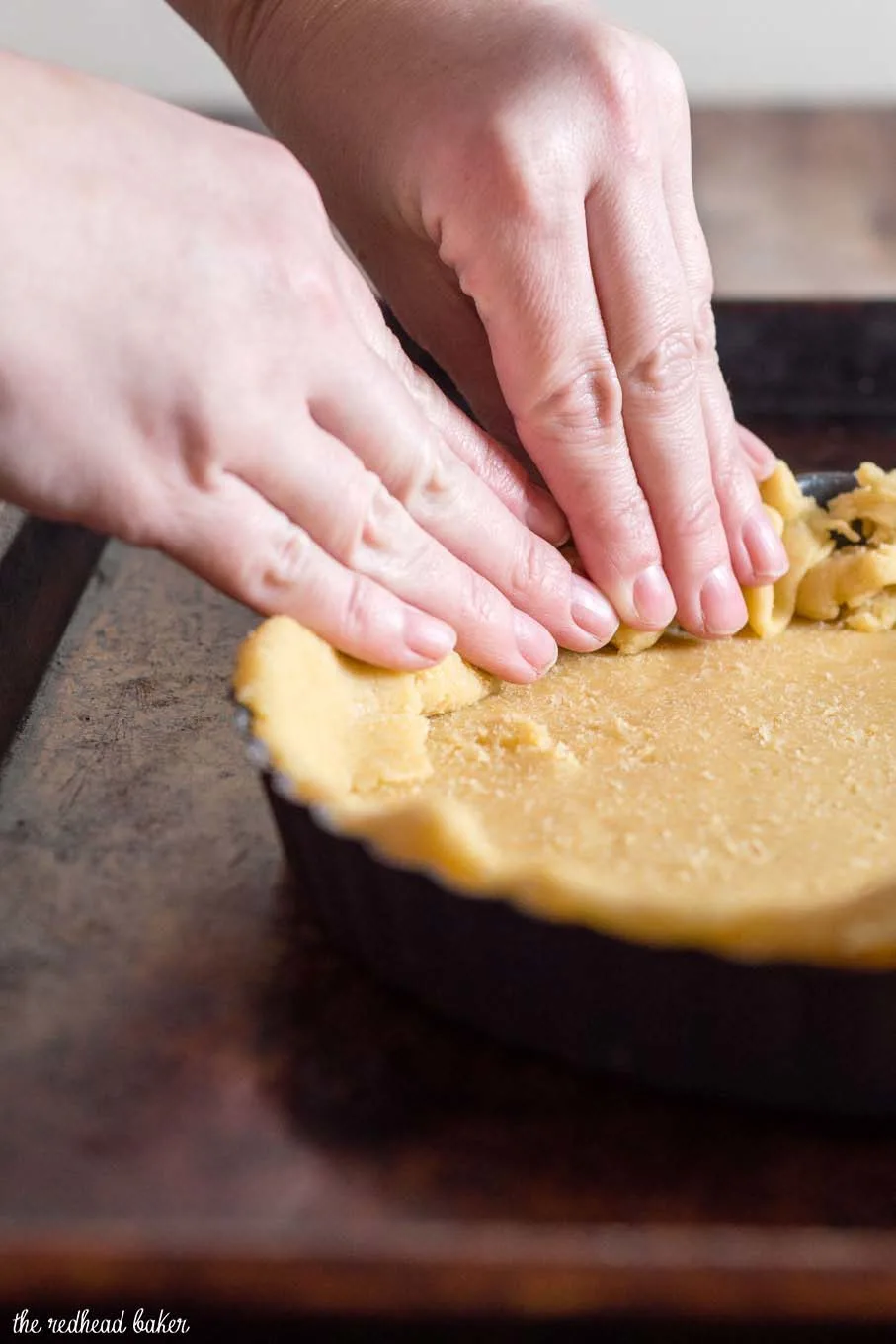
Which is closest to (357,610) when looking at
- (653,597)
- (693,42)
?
(653,597)

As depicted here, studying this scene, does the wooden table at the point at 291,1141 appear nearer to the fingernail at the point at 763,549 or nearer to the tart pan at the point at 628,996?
the tart pan at the point at 628,996

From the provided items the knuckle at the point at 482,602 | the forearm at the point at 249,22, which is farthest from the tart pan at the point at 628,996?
the forearm at the point at 249,22

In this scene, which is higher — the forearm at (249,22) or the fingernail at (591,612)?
the forearm at (249,22)

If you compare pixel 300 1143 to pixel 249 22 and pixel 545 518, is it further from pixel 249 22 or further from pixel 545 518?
pixel 249 22

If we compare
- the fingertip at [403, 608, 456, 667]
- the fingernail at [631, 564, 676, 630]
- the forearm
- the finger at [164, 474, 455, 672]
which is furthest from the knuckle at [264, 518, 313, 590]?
the forearm

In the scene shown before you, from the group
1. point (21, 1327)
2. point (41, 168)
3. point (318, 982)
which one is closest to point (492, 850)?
point (318, 982)

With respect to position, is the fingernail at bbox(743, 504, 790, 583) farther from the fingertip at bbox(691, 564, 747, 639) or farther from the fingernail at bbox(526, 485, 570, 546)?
the fingernail at bbox(526, 485, 570, 546)
